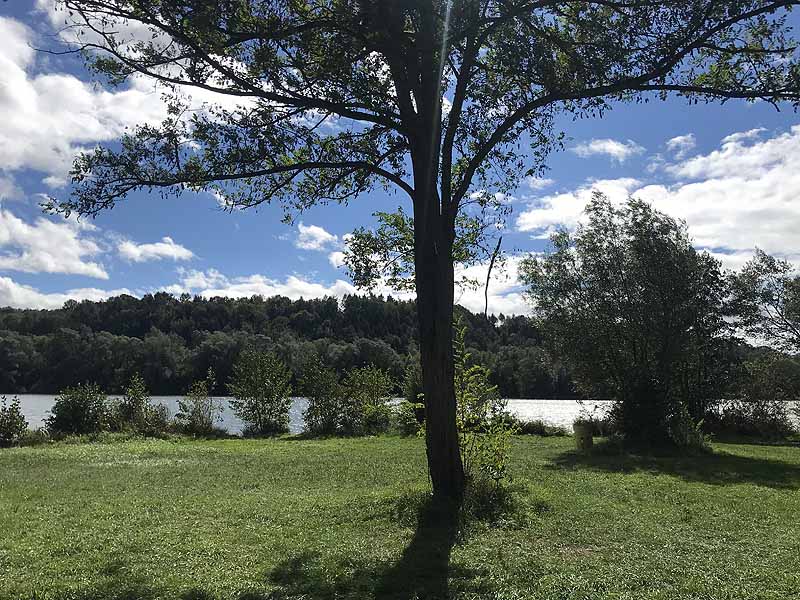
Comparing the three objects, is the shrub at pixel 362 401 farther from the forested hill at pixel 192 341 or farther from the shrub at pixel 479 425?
the shrub at pixel 479 425

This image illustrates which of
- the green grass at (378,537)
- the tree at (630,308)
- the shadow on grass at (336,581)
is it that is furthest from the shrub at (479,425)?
the tree at (630,308)

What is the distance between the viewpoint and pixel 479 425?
1009 cm

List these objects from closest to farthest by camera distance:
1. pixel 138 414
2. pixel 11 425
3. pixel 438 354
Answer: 1. pixel 438 354
2. pixel 11 425
3. pixel 138 414

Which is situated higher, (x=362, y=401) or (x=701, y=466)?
(x=362, y=401)

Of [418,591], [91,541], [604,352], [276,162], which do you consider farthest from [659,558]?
[604,352]

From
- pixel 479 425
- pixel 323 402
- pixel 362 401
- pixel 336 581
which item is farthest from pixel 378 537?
pixel 323 402

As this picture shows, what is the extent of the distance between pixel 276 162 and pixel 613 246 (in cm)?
1671

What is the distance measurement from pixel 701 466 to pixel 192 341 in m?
56.5

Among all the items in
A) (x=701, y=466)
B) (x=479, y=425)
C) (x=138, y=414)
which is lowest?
(x=701, y=466)

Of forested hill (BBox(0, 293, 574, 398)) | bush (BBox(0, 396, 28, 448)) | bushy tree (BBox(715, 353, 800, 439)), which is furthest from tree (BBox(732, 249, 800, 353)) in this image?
bush (BBox(0, 396, 28, 448))

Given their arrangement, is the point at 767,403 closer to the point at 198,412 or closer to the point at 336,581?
the point at 198,412

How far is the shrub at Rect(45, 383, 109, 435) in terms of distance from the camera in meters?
23.0

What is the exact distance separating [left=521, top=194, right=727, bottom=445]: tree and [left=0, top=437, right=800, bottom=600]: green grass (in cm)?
652

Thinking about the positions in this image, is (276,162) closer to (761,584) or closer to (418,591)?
(418,591)
